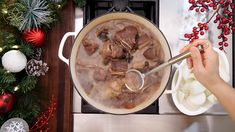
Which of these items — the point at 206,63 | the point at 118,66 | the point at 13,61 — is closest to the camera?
the point at 206,63

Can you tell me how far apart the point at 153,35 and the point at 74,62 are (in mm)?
238

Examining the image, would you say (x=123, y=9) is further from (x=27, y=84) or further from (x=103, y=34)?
(x=27, y=84)

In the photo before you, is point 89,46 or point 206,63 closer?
Result: point 206,63

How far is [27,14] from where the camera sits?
0.88 meters

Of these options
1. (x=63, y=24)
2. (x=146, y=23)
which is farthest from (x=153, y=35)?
(x=63, y=24)

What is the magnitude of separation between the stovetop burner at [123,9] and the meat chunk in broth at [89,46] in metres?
0.09

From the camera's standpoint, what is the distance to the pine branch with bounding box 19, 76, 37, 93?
2.98ft

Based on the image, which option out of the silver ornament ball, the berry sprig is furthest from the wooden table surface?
the berry sprig

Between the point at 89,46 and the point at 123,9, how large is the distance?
0.50 ft

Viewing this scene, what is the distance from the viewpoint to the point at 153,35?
939 mm

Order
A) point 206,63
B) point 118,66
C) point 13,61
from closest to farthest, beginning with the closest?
1. point 206,63
2. point 13,61
3. point 118,66

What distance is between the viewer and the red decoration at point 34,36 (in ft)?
2.94

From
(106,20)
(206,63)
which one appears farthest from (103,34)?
(206,63)

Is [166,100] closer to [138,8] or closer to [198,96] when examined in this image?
[198,96]
